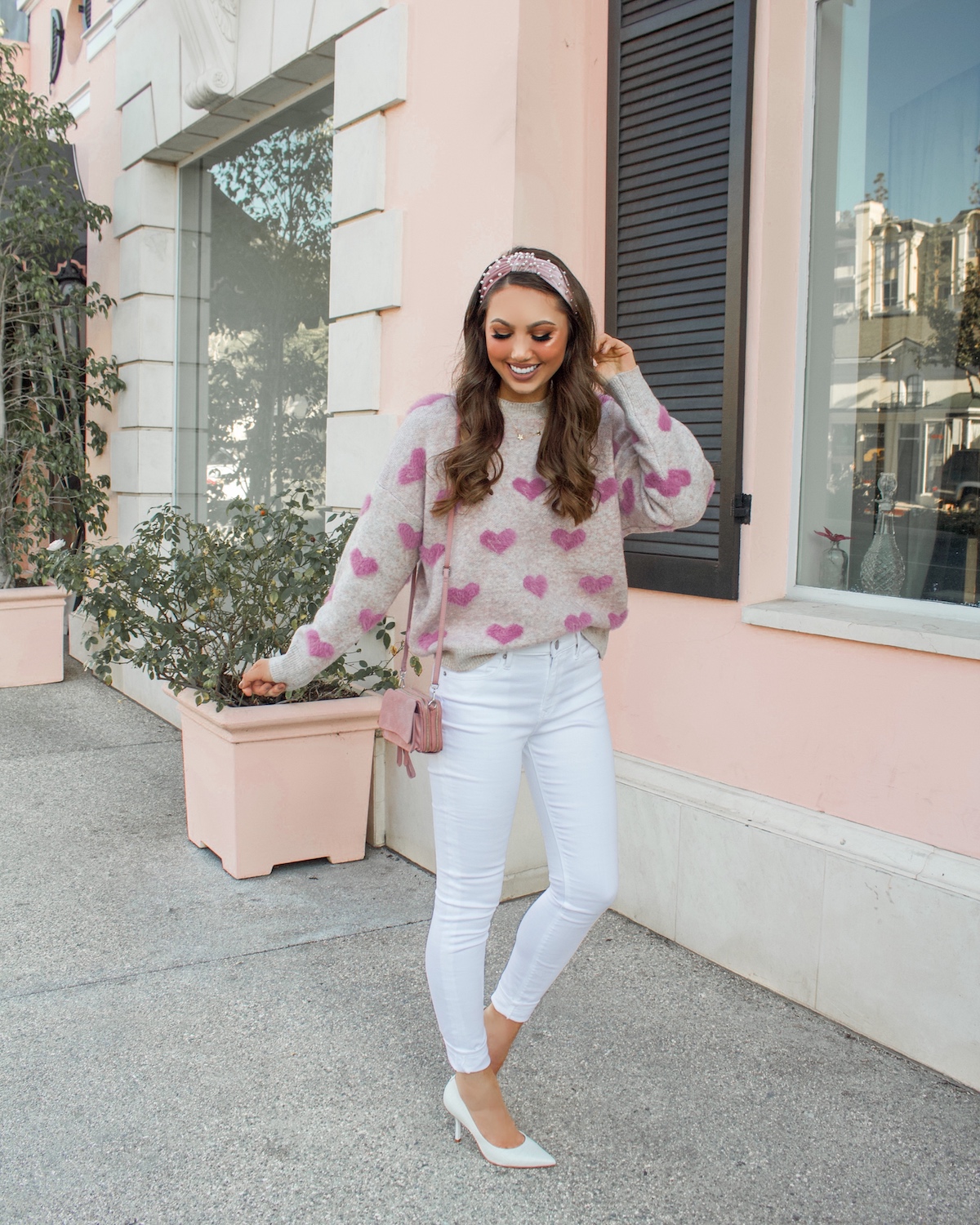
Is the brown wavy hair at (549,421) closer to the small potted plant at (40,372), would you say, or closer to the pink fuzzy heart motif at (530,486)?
the pink fuzzy heart motif at (530,486)

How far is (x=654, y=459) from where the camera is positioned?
212 cm

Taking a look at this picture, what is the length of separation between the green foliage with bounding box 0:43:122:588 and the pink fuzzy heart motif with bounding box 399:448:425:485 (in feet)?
17.6

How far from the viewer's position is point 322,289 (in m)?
5.66

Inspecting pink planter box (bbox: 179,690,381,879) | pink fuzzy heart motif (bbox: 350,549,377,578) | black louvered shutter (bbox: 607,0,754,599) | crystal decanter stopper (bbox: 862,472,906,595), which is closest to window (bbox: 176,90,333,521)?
pink planter box (bbox: 179,690,381,879)

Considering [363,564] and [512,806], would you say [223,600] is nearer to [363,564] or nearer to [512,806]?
[363,564]

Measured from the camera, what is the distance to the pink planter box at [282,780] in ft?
12.5

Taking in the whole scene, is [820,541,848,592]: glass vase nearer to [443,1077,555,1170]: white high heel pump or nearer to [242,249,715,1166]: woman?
[242,249,715,1166]: woman

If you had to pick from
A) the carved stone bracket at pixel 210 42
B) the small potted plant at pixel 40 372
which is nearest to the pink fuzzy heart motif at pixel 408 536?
the carved stone bracket at pixel 210 42

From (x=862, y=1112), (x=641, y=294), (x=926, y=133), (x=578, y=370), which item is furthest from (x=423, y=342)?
(x=862, y=1112)

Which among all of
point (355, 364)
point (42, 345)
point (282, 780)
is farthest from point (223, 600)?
point (42, 345)

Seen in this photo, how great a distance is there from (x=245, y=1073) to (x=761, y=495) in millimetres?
2109

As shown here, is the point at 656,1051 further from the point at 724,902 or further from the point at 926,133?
the point at 926,133

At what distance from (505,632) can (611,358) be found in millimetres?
575

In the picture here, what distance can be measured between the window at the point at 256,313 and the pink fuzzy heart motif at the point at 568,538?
3.59 m
